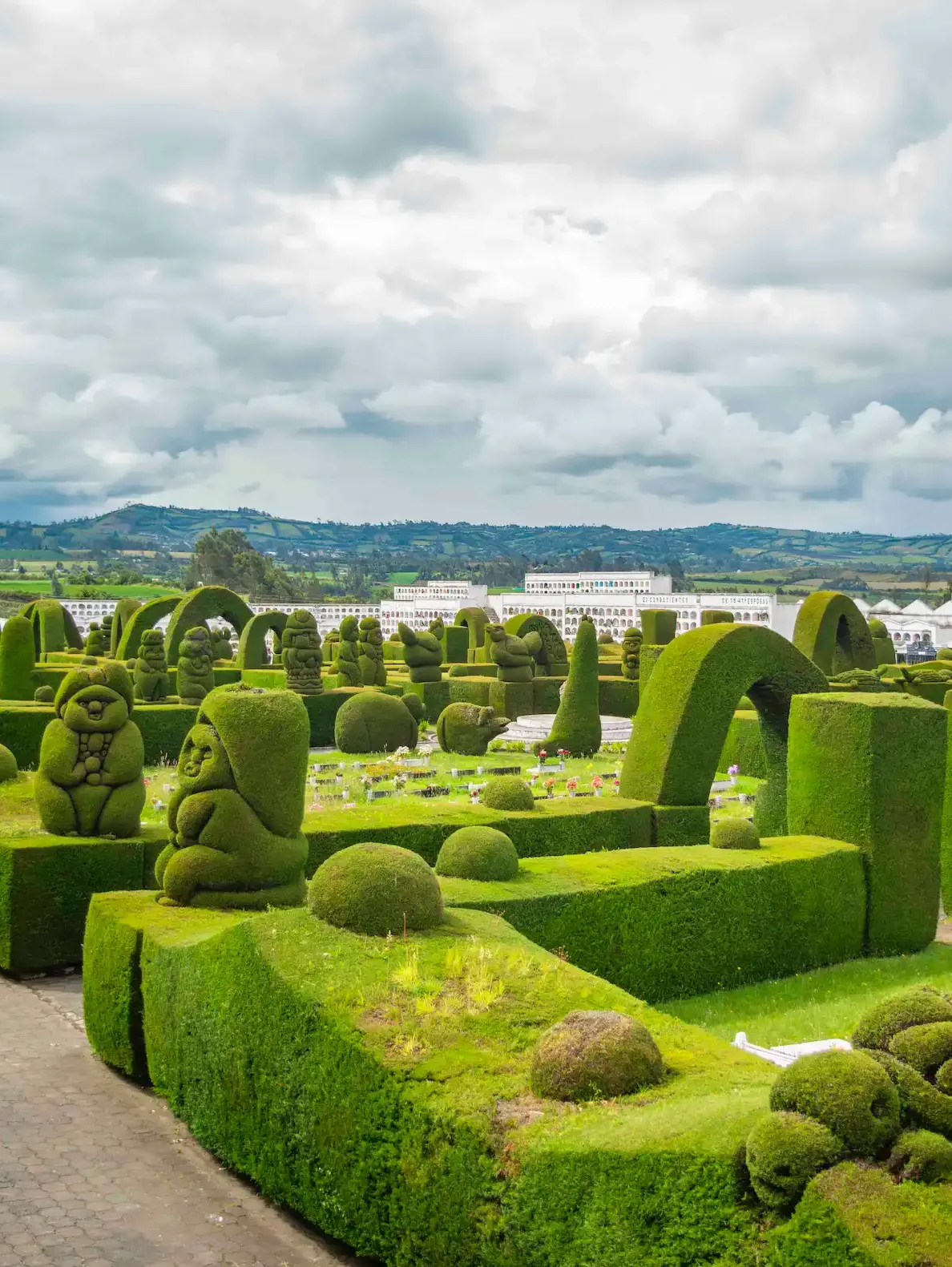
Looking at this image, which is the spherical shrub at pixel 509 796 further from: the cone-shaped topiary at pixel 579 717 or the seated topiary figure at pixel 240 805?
the cone-shaped topiary at pixel 579 717

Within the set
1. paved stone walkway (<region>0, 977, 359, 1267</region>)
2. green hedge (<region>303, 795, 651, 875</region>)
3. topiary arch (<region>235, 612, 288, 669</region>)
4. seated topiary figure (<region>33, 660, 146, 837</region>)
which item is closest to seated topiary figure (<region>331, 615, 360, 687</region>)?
topiary arch (<region>235, 612, 288, 669</region>)

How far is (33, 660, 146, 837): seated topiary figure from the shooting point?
566 inches

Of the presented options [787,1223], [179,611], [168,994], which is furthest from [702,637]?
[179,611]

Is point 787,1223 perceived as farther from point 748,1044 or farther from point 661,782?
point 661,782

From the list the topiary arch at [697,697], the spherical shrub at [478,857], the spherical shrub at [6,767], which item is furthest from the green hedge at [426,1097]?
the spherical shrub at [6,767]

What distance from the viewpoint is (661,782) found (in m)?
17.1

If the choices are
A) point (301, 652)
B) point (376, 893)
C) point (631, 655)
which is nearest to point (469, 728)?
point (301, 652)

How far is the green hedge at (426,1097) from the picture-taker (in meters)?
5.62

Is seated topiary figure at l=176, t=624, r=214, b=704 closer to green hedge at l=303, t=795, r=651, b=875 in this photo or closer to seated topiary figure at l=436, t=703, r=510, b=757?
seated topiary figure at l=436, t=703, r=510, b=757

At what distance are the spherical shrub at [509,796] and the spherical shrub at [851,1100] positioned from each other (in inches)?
Answer: 417

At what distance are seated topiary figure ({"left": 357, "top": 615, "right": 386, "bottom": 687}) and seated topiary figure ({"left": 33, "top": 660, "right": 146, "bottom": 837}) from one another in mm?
24775

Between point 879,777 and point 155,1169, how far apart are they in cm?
1048

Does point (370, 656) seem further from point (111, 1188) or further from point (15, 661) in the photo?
point (111, 1188)

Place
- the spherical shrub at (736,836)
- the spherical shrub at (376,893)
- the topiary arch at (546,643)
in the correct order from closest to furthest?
the spherical shrub at (376,893), the spherical shrub at (736,836), the topiary arch at (546,643)
